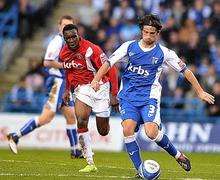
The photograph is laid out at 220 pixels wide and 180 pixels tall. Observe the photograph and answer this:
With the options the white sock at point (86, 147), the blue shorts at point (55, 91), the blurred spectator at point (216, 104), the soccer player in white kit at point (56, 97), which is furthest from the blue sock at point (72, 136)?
the blurred spectator at point (216, 104)

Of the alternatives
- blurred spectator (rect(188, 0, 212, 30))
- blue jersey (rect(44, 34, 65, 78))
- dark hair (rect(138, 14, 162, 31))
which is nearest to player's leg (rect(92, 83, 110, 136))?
dark hair (rect(138, 14, 162, 31))

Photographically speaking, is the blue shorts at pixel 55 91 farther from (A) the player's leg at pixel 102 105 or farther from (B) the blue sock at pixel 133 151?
(B) the blue sock at pixel 133 151

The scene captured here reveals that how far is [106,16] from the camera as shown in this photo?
2589cm

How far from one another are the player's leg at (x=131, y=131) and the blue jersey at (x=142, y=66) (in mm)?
151

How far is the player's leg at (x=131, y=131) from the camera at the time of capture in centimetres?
1247

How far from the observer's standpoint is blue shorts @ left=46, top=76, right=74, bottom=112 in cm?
1738

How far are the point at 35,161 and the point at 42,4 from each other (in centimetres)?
1335

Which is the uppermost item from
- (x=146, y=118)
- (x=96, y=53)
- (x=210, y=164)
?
(x=96, y=53)

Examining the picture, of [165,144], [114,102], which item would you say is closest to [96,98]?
[114,102]

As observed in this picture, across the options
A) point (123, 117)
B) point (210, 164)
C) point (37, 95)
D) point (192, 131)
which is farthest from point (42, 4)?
point (123, 117)

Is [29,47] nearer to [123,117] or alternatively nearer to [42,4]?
[42,4]

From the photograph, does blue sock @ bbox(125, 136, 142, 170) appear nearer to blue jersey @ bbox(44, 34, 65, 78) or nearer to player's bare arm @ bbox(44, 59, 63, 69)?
player's bare arm @ bbox(44, 59, 63, 69)

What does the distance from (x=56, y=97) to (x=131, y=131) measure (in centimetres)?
521

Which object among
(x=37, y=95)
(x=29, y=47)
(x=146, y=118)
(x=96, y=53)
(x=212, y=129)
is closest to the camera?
(x=146, y=118)
